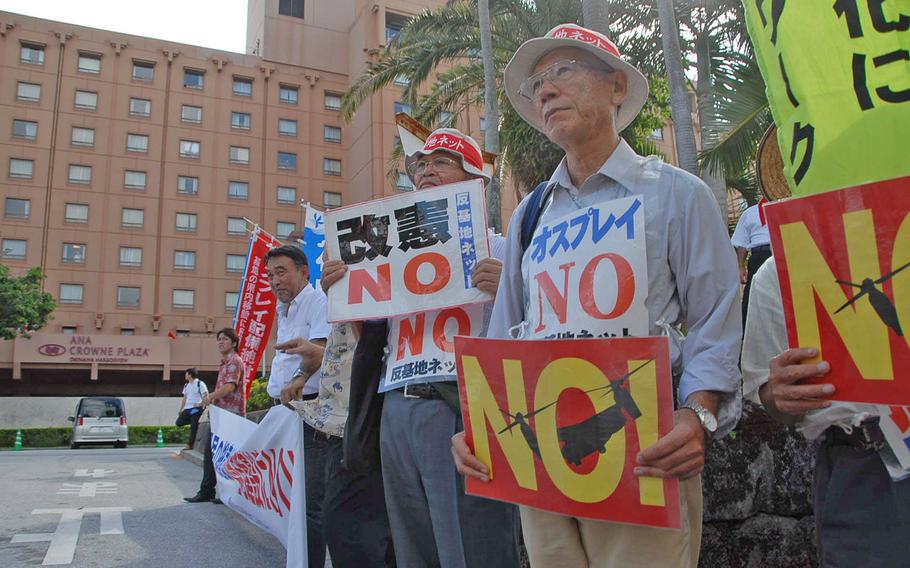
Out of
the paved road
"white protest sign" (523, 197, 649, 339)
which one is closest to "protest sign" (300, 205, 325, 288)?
the paved road

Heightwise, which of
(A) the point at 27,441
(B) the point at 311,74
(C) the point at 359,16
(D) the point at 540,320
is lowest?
(A) the point at 27,441

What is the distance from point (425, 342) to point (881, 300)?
5.71 ft

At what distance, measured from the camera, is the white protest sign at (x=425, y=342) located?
2.80 metres

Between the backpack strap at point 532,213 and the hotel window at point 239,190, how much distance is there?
43.0 meters

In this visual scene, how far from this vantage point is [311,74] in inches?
1777

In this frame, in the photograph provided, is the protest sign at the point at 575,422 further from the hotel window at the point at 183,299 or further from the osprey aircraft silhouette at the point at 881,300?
Result: the hotel window at the point at 183,299

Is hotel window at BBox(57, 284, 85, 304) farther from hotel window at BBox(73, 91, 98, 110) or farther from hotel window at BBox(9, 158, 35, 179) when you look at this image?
hotel window at BBox(73, 91, 98, 110)

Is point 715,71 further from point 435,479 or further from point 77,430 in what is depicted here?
point 77,430

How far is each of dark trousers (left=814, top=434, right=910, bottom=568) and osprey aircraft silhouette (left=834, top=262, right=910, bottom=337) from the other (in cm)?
45

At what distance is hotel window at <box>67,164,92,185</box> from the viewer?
40531mm

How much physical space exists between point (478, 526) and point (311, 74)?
45.4 meters

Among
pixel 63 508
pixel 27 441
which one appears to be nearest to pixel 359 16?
pixel 27 441

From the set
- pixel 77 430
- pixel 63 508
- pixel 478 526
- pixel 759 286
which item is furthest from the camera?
pixel 77 430

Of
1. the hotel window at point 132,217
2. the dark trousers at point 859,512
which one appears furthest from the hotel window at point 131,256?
the dark trousers at point 859,512
